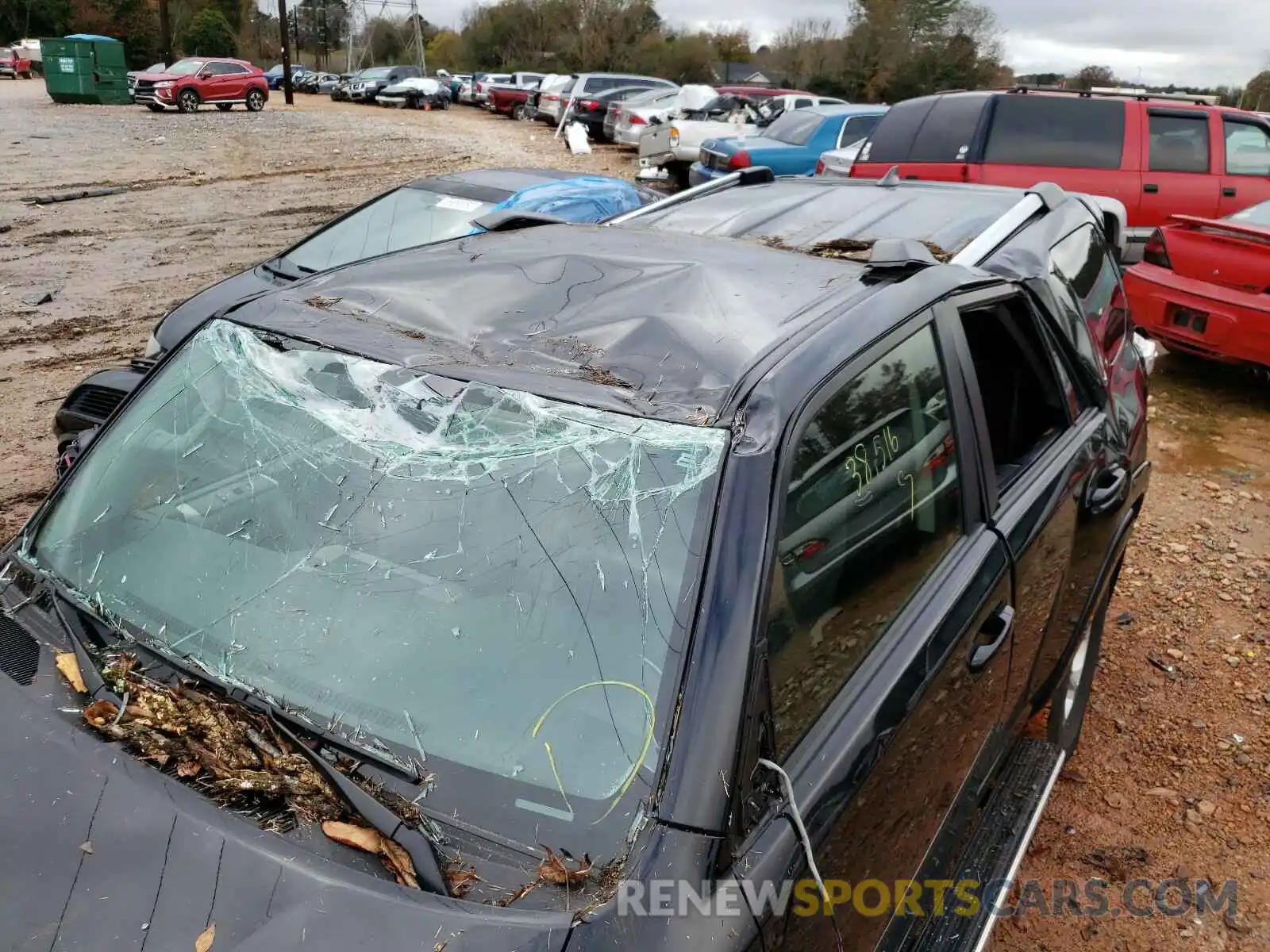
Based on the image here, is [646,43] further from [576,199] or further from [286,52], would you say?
[576,199]

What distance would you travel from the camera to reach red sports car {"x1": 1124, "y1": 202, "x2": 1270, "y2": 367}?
6.07m

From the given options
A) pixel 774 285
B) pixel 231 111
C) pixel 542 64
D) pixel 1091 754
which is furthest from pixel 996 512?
pixel 542 64

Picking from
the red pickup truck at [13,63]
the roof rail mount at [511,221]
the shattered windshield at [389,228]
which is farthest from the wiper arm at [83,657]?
the red pickup truck at [13,63]

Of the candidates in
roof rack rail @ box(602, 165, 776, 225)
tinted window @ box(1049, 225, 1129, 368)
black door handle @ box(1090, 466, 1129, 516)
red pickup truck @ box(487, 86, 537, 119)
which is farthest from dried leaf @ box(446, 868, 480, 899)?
red pickup truck @ box(487, 86, 537, 119)

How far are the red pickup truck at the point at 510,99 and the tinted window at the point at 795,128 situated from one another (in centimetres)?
1961

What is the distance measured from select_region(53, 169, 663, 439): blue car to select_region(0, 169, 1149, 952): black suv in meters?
3.56

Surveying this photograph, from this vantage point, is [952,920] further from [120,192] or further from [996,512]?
[120,192]

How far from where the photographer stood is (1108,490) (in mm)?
2873

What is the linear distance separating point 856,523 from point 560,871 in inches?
34.0

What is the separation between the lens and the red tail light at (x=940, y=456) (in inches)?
82.0

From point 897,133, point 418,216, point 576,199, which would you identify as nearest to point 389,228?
point 418,216

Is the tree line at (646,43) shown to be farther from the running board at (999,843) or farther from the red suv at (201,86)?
the running board at (999,843)

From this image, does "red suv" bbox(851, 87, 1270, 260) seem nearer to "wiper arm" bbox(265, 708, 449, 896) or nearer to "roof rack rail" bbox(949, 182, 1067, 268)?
"roof rack rail" bbox(949, 182, 1067, 268)

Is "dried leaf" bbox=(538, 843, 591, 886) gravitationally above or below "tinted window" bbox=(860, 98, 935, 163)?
below
